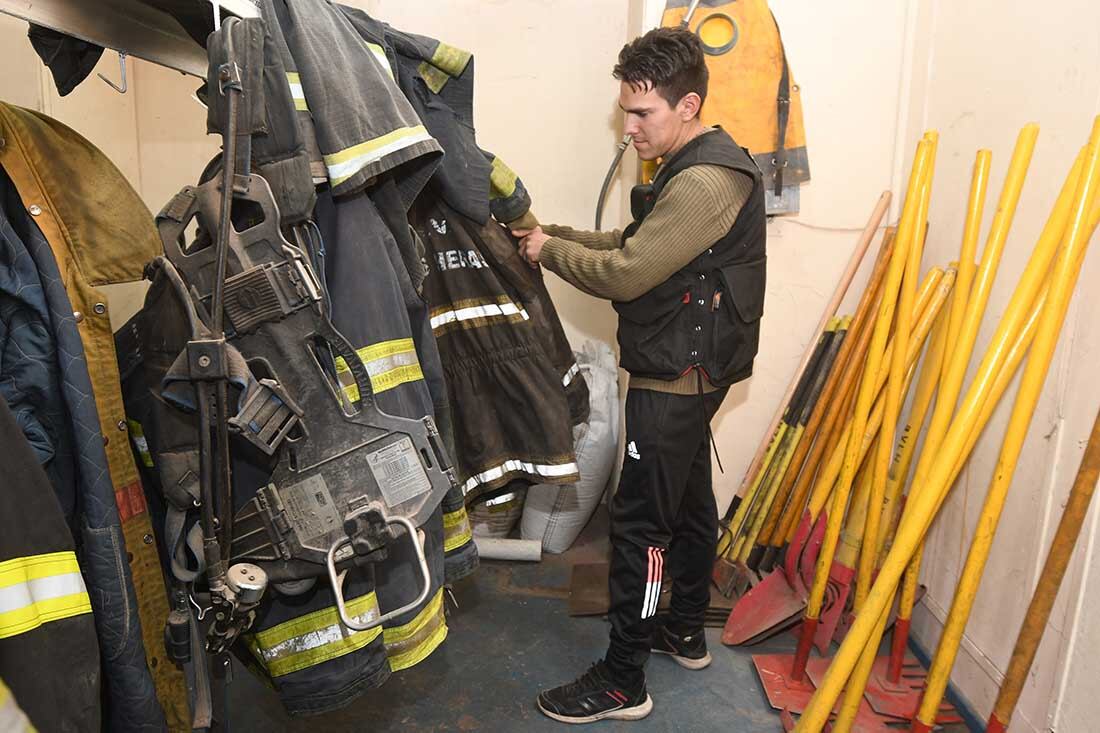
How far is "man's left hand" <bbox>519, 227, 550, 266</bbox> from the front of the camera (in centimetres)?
184

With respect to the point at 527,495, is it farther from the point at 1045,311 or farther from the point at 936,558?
the point at 1045,311

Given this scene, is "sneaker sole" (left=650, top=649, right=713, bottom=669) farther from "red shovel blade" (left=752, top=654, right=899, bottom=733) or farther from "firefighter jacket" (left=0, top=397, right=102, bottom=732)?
"firefighter jacket" (left=0, top=397, right=102, bottom=732)

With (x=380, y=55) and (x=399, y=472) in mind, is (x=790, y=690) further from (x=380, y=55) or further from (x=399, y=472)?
(x=380, y=55)

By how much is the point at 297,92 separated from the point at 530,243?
0.78 metres

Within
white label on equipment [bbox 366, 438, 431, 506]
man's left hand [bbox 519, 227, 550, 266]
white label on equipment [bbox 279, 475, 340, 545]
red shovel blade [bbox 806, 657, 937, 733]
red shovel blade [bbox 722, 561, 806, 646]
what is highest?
man's left hand [bbox 519, 227, 550, 266]

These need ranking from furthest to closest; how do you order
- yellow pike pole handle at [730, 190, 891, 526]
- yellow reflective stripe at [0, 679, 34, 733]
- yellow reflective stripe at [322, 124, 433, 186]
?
1. yellow pike pole handle at [730, 190, 891, 526]
2. yellow reflective stripe at [322, 124, 433, 186]
3. yellow reflective stripe at [0, 679, 34, 733]

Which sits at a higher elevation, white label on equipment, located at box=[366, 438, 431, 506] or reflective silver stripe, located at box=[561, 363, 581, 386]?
white label on equipment, located at box=[366, 438, 431, 506]

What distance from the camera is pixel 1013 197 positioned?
1.80 meters

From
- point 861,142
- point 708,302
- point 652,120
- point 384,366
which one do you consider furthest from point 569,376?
point 861,142

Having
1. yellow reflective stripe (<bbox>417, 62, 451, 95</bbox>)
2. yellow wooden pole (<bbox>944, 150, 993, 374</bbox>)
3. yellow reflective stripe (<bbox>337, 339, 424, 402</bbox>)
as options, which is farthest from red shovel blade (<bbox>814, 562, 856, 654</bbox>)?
yellow reflective stripe (<bbox>417, 62, 451, 95</bbox>)

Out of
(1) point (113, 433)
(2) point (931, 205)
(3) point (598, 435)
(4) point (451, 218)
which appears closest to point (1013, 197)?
(2) point (931, 205)

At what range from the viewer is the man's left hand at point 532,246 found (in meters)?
1.84

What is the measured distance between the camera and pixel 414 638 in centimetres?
128

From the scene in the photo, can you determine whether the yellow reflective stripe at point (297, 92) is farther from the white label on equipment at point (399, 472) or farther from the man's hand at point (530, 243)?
the man's hand at point (530, 243)
